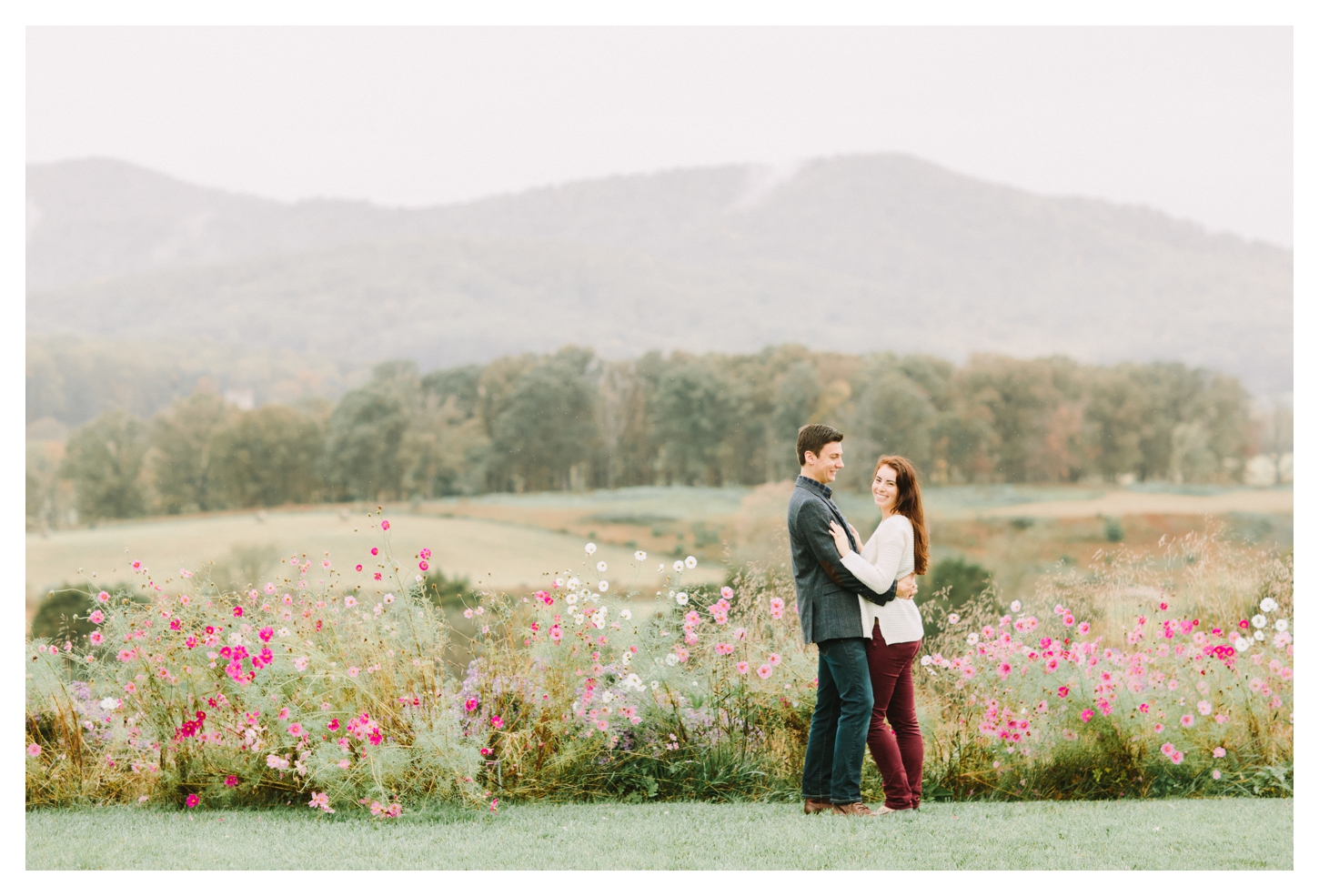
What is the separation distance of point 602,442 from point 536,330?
2.21 metres

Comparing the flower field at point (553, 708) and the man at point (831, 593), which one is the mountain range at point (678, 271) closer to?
the flower field at point (553, 708)

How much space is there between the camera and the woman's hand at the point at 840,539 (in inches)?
135

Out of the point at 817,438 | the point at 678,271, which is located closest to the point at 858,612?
the point at 817,438

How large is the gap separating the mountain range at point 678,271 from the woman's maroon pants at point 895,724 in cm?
1004

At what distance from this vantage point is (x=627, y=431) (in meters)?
12.5

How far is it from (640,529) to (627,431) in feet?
4.15

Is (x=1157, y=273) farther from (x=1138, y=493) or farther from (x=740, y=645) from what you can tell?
(x=740, y=645)

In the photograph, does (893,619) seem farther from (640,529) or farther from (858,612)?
(640,529)

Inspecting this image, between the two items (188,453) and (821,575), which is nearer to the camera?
(821,575)

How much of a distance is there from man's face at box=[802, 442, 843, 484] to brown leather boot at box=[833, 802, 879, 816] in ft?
3.85

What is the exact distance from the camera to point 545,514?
521 inches

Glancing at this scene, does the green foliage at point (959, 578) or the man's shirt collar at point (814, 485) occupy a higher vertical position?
the man's shirt collar at point (814, 485)

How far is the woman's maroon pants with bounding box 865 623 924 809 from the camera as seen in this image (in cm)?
356

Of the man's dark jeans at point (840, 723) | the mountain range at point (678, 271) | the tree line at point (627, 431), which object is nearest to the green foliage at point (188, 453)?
Answer: the tree line at point (627, 431)
